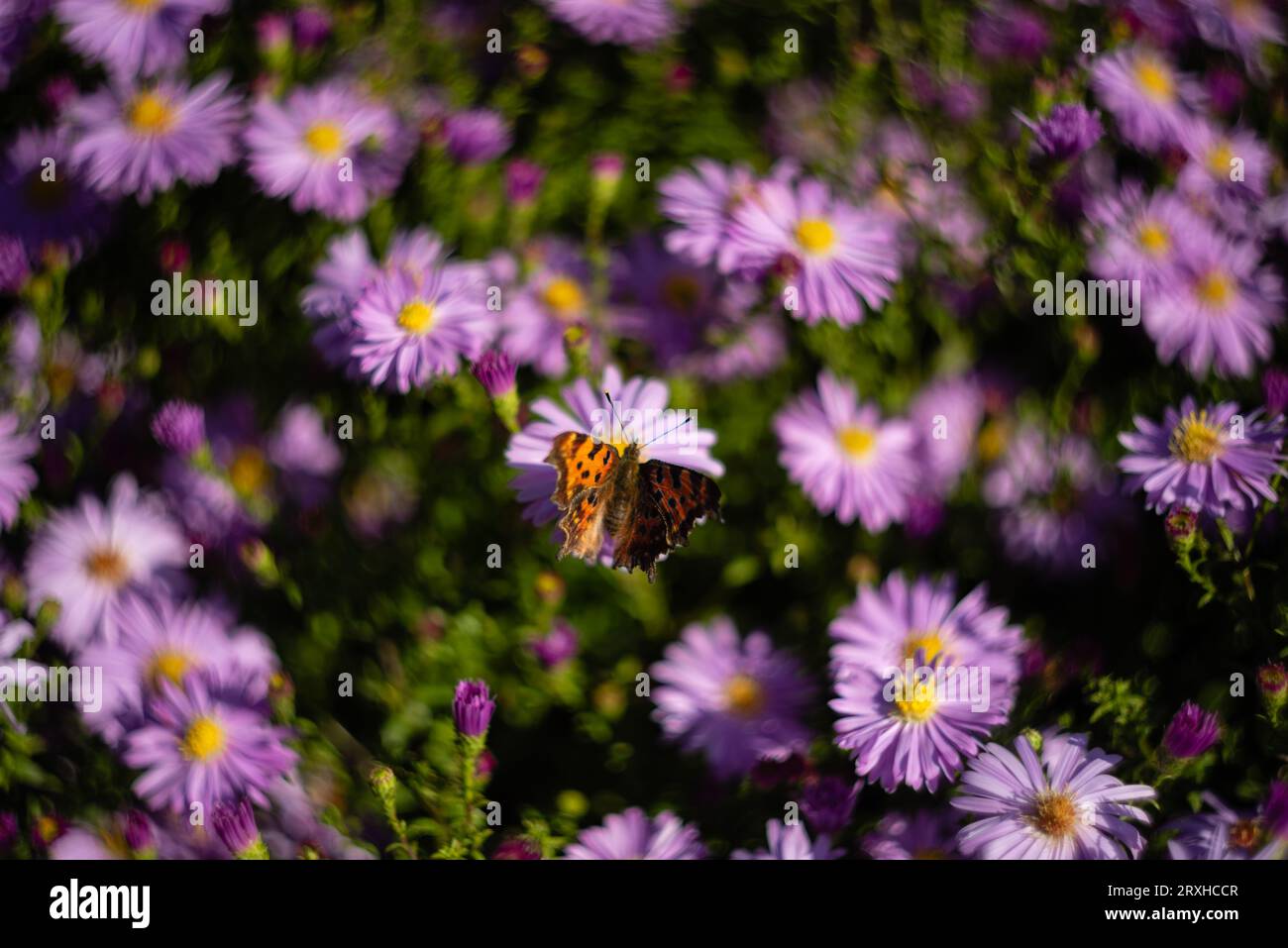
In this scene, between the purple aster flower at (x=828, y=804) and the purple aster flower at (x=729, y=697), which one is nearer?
the purple aster flower at (x=828, y=804)

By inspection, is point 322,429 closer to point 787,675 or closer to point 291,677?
point 291,677

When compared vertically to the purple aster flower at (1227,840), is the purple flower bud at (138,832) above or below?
above

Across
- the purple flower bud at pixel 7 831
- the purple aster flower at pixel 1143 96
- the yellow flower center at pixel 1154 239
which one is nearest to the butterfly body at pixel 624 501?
the purple flower bud at pixel 7 831

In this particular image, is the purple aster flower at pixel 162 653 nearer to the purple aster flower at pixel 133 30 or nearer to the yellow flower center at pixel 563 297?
the yellow flower center at pixel 563 297

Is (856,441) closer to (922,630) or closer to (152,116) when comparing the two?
(922,630)
